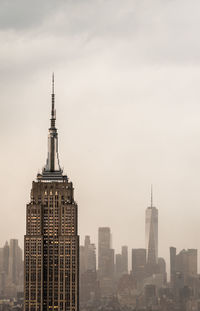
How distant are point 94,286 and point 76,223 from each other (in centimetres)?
118

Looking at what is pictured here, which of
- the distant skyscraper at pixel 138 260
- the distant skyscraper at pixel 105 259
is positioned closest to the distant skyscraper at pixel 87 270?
the distant skyscraper at pixel 105 259

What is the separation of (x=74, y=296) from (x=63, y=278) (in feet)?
1.26

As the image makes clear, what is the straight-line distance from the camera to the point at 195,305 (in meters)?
65.9

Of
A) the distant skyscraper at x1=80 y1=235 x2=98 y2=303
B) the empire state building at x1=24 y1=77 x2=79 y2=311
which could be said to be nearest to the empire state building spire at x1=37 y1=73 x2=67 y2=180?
the empire state building at x1=24 y1=77 x2=79 y2=311

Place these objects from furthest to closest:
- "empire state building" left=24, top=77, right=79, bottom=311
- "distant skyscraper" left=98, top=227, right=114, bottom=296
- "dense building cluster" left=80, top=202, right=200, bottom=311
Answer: "empire state building" left=24, top=77, right=79, bottom=311
"distant skyscraper" left=98, top=227, right=114, bottom=296
"dense building cluster" left=80, top=202, right=200, bottom=311

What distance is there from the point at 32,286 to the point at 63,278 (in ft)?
1.73

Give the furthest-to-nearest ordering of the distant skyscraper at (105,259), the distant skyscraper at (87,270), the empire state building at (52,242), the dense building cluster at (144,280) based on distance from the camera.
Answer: the empire state building at (52,242), the distant skyscraper at (87,270), the distant skyscraper at (105,259), the dense building cluster at (144,280)

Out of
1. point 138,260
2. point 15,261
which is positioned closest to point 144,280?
point 138,260

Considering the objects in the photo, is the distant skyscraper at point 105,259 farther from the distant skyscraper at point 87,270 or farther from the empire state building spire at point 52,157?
the empire state building spire at point 52,157

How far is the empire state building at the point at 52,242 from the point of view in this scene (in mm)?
66438

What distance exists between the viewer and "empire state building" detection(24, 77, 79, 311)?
6644 centimetres

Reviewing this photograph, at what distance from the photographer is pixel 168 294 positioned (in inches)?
2596

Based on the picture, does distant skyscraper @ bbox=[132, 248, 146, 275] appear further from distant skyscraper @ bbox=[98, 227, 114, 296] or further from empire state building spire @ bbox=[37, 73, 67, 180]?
empire state building spire @ bbox=[37, 73, 67, 180]

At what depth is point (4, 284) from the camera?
216 ft
